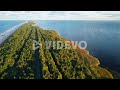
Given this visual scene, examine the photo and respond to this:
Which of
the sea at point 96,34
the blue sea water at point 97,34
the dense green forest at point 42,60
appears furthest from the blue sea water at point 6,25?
the blue sea water at point 97,34

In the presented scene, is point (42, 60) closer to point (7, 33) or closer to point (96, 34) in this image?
point (7, 33)

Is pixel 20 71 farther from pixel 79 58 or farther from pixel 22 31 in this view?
pixel 79 58

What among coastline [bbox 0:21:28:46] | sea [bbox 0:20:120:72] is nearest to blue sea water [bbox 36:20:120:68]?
sea [bbox 0:20:120:72]

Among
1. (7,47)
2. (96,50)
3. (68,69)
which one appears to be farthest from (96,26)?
(7,47)

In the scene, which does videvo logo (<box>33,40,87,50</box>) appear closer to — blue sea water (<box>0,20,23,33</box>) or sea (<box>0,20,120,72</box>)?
sea (<box>0,20,120,72</box>)

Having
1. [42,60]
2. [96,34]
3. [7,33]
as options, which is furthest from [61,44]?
[7,33]
